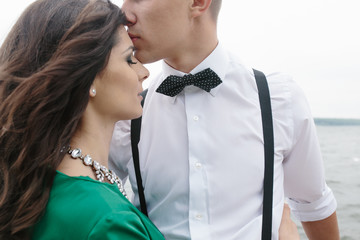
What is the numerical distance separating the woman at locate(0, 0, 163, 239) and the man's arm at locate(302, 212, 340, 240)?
3.66 ft

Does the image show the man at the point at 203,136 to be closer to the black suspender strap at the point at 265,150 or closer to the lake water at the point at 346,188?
the black suspender strap at the point at 265,150

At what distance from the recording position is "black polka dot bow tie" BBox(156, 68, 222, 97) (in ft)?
5.82

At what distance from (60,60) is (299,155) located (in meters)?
1.14

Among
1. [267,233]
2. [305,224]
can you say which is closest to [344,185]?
[305,224]

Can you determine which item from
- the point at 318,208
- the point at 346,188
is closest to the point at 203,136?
the point at 318,208

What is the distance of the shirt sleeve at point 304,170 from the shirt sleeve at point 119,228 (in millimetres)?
867

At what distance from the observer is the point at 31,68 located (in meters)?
1.35

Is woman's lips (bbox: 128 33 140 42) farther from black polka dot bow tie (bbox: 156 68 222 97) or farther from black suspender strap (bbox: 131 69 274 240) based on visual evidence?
black suspender strap (bbox: 131 69 274 240)

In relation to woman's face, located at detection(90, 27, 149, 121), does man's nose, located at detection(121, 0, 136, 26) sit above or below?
above

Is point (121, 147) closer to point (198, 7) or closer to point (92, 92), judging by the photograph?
point (92, 92)

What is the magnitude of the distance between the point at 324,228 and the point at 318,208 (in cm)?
18

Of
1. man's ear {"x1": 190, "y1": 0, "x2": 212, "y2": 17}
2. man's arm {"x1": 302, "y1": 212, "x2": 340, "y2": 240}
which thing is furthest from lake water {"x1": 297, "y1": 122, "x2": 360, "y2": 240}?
man's ear {"x1": 190, "y1": 0, "x2": 212, "y2": 17}

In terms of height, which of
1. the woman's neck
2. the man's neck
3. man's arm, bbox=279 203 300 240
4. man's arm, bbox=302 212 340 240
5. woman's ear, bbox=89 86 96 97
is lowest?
man's arm, bbox=302 212 340 240

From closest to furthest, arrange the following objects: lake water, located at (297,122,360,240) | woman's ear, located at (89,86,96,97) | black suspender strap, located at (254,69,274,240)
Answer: woman's ear, located at (89,86,96,97)
black suspender strap, located at (254,69,274,240)
lake water, located at (297,122,360,240)
